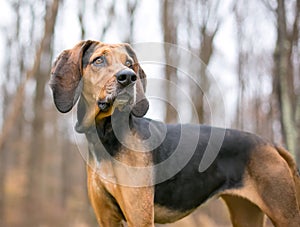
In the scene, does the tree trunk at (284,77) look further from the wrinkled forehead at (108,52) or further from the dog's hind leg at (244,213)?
the wrinkled forehead at (108,52)

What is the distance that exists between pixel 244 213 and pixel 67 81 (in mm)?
3005

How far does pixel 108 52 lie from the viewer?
5.50 meters

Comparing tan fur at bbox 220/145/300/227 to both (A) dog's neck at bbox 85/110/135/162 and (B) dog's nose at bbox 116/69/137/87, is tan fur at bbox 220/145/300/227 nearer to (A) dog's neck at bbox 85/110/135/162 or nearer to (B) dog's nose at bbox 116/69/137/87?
(A) dog's neck at bbox 85/110/135/162

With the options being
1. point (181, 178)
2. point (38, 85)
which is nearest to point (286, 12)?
point (181, 178)

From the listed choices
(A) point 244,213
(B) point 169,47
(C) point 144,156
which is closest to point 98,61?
(C) point 144,156

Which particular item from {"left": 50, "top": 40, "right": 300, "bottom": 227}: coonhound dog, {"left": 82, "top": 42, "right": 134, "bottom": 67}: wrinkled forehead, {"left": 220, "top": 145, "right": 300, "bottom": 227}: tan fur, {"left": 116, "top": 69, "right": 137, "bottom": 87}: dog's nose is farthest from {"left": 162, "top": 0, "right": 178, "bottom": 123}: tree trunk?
{"left": 116, "top": 69, "right": 137, "bottom": 87}: dog's nose

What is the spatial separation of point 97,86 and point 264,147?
2.23 m

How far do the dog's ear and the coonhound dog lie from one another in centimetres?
1

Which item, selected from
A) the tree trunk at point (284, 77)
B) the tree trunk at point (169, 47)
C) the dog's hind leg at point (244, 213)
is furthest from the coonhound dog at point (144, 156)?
the tree trunk at point (169, 47)

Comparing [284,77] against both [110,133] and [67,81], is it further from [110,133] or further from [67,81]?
[67,81]

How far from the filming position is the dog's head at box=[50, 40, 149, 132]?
5.26m

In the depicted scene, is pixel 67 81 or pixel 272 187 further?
pixel 272 187

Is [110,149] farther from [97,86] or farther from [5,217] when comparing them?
[5,217]

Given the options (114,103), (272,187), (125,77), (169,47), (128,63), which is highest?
(169,47)
